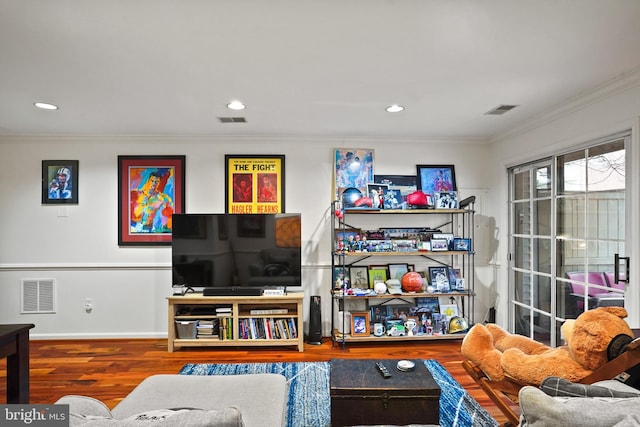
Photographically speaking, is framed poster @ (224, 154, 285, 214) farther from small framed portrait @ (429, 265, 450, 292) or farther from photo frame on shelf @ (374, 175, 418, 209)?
small framed portrait @ (429, 265, 450, 292)

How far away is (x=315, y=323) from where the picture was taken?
404cm

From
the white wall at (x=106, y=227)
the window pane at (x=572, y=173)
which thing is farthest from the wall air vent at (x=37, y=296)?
the window pane at (x=572, y=173)

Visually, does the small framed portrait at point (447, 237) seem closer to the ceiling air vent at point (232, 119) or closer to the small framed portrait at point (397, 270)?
the small framed portrait at point (397, 270)

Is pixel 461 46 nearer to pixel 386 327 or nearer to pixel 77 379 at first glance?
pixel 386 327

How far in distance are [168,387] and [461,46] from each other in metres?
2.47

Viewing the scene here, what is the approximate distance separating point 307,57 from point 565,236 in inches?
106

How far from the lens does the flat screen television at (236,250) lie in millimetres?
3979

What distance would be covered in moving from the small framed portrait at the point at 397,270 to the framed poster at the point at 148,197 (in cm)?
246

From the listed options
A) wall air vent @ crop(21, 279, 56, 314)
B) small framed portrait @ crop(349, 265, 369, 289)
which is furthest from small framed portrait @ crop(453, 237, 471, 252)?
wall air vent @ crop(21, 279, 56, 314)

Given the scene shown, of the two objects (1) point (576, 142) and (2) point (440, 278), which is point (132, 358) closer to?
(2) point (440, 278)

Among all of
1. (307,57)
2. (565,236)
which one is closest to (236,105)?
(307,57)

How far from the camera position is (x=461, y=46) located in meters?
2.13

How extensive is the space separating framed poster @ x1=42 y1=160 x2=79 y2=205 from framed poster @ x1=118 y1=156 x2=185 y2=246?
20.3 inches

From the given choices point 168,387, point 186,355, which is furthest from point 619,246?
point 186,355
